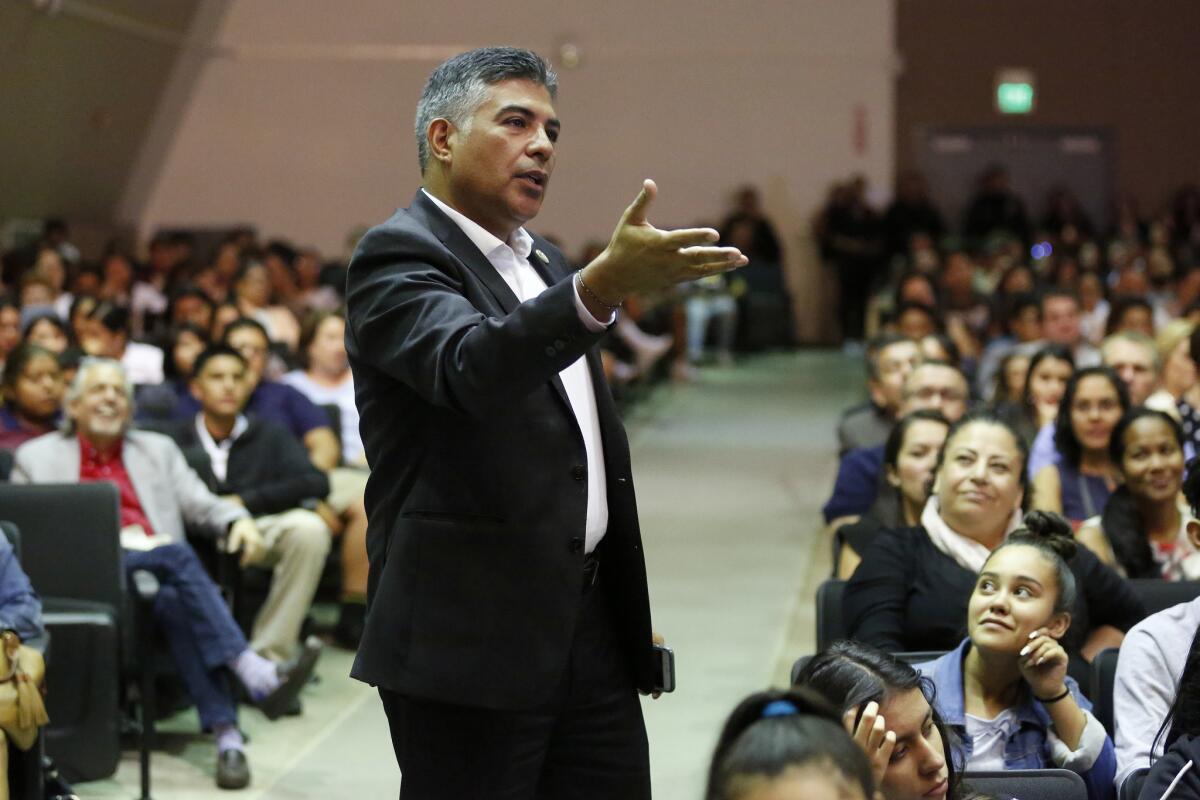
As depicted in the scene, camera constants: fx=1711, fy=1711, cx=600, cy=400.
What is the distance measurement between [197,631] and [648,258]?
3076 mm

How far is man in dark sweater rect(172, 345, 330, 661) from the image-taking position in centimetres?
518

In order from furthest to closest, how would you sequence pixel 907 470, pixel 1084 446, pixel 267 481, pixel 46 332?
pixel 46 332 → pixel 267 481 → pixel 1084 446 → pixel 907 470

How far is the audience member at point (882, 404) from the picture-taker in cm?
599

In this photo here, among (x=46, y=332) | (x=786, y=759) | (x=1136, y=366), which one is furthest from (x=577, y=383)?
(x=46, y=332)

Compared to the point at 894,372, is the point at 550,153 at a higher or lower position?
higher

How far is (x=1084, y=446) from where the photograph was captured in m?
5.00

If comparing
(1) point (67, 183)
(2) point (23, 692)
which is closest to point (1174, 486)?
(2) point (23, 692)

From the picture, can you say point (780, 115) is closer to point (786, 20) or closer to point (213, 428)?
point (786, 20)

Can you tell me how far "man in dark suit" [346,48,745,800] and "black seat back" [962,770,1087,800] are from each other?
2.34ft

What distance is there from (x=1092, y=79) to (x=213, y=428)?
1331 centimetres

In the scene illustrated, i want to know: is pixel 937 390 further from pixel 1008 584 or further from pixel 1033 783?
pixel 1033 783

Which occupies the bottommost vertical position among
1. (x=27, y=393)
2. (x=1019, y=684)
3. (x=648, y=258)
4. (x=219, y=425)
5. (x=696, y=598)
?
(x=696, y=598)

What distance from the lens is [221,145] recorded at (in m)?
17.0

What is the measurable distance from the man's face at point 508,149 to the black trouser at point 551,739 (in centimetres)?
49
